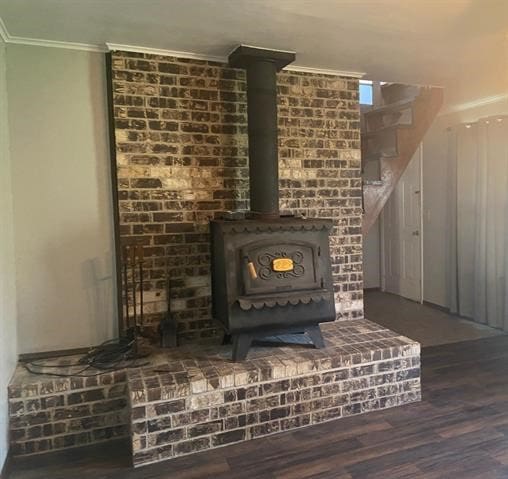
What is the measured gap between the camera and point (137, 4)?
79.9 inches

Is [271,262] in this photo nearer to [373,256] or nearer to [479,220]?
[479,220]

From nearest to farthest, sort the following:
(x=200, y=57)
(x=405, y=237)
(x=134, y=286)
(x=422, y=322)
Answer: (x=134, y=286) → (x=200, y=57) → (x=422, y=322) → (x=405, y=237)

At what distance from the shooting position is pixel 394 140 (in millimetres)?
3783

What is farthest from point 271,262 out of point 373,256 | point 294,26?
point 373,256

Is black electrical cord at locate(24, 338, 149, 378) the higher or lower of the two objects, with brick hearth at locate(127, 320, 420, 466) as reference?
higher

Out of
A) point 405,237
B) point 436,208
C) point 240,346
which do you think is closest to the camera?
point 240,346

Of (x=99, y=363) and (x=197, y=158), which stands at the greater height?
A: (x=197, y=158)

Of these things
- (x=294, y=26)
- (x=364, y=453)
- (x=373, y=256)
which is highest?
(x=294, y=26)

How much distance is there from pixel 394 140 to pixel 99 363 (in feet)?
10.1

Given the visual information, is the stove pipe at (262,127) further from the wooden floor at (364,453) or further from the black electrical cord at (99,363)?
the wooden floor at (364,453)

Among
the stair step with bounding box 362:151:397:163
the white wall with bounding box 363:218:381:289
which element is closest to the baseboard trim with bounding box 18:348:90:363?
the stair step with bounding box 362:151:397:163

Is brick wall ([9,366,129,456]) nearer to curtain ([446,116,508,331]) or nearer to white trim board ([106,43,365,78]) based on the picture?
white trim board ([106,43,365,78])

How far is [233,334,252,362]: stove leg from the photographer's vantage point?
7.76ft

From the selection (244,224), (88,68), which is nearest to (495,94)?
(244,224)
